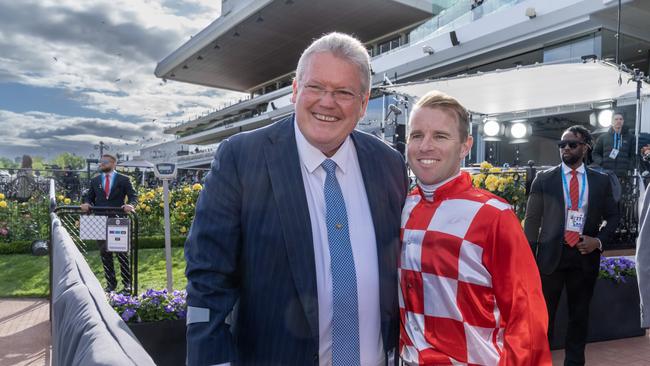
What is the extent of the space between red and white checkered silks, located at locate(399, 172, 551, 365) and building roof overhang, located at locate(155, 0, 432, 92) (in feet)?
114

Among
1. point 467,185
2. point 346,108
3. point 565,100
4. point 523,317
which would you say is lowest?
point 523,317

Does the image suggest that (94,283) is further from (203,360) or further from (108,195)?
(108,195)

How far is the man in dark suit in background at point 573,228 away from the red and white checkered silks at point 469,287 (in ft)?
7.89

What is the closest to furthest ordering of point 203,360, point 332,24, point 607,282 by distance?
point 203,360 → point 607,282 → point 332,24

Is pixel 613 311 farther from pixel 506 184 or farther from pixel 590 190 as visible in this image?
pixel 506 184

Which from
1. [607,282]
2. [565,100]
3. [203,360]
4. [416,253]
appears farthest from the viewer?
[565,100]

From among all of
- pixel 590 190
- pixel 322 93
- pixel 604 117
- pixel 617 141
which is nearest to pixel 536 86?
pixel 617 141

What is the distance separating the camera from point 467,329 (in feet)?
5.32

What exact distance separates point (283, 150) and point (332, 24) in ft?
129

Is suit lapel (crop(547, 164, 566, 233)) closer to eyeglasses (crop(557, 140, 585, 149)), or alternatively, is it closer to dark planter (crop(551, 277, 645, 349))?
eyeglasses (crop(557, 140, 585, 149))

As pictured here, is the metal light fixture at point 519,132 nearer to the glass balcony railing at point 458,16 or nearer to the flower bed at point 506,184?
the flower bed at point 506,184

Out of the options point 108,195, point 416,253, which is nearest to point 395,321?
point 416,253

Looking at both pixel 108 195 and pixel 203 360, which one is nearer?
pixel 203 360

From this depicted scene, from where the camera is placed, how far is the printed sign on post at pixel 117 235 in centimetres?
526
